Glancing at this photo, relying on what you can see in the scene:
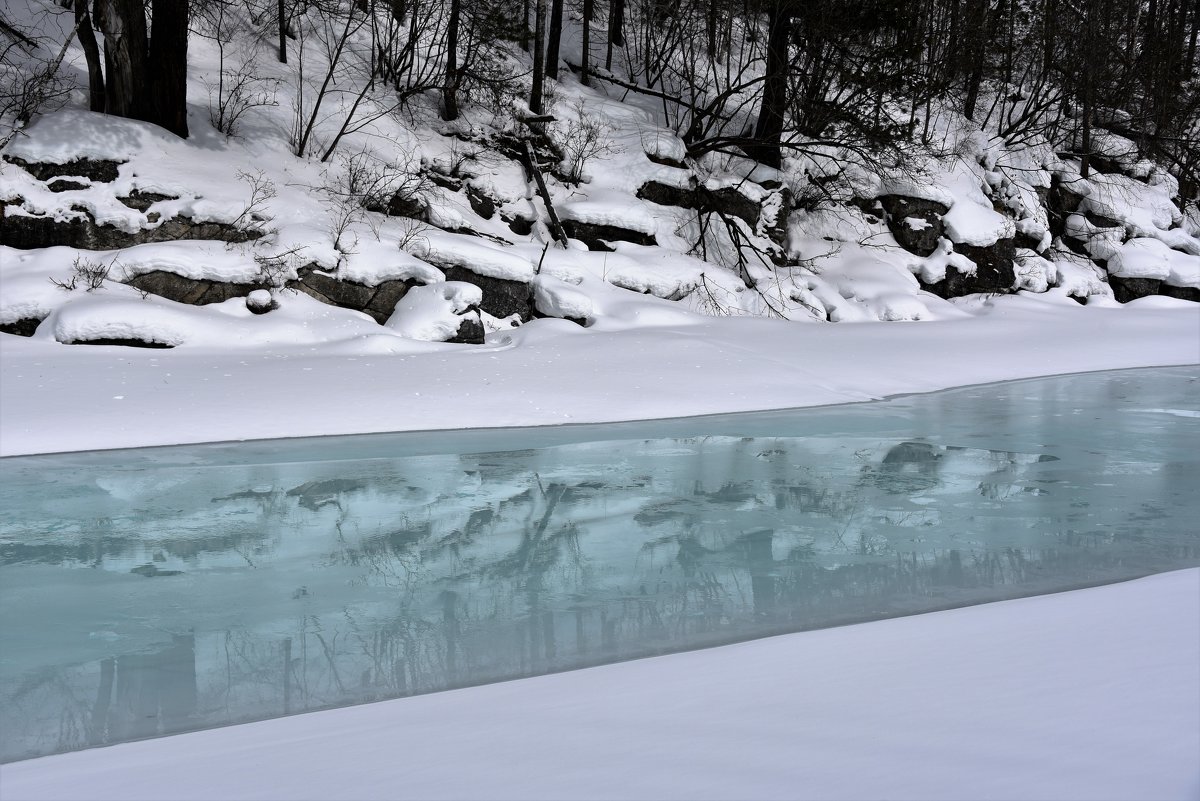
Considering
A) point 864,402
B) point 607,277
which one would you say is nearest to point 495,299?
point 607,277

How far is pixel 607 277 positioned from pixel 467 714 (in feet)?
32.3

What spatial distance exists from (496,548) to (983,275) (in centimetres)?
1253

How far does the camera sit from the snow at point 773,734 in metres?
1.80

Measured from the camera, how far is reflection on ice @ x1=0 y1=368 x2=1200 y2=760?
306 centimetres

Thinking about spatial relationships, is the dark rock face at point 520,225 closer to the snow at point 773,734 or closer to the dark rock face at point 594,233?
the dark rock face at point 594,233

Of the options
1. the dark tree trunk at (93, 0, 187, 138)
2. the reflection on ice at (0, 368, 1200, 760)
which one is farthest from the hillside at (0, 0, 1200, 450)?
the reflection on ice at (0, 368, 1200, 760)

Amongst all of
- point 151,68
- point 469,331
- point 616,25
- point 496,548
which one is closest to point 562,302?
point 469,331

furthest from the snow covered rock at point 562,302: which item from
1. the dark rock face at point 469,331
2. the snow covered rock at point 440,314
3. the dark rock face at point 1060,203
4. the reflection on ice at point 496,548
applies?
the dark rock face at point 1060,203

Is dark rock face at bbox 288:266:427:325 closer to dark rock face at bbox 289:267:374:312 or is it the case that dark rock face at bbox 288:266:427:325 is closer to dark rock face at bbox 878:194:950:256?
dark rock face at bbox 289:267:374:312

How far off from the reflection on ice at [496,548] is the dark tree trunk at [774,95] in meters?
8.68

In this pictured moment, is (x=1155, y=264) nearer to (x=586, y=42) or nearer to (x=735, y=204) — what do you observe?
(x=735, y=204)

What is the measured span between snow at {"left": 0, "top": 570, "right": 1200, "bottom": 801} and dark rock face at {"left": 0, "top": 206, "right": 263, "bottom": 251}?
855 centimetres

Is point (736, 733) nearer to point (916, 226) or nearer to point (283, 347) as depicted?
point (283, 347)

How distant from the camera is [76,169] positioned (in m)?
9.95
